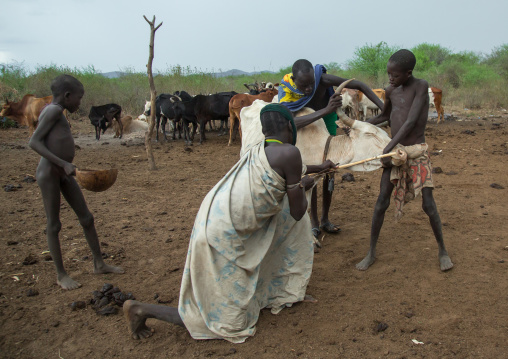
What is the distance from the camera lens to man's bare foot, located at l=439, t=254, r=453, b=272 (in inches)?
140

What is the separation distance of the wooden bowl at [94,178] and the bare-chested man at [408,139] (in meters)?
2.18

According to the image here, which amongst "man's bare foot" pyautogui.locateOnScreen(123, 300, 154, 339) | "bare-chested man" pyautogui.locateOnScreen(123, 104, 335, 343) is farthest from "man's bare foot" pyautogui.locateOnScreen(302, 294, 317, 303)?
"man's bare foot" pyautogui.locateOnScreen(123, 300, 154, 339)

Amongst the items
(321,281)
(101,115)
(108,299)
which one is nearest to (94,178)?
(108,299)

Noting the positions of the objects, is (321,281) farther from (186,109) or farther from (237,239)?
(186,109)

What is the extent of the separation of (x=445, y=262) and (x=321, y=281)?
3.43 ft

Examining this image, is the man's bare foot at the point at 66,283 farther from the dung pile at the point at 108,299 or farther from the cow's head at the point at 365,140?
the cow's head at the point at 365,140

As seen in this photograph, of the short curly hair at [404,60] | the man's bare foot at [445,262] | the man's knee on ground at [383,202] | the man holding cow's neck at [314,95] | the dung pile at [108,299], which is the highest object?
the short curly hair at [404,60]

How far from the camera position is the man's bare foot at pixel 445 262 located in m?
3.54

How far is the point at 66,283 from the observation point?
3.54m

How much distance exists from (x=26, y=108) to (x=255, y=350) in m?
11.5

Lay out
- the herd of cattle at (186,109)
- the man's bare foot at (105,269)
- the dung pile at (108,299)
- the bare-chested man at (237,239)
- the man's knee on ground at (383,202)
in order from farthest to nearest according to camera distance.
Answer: the herd of cattle at (186,109)
the man's bare foot at (105,269)
the man's knee on ground at (383,202)
the dung pile at (108,299)
the bare-chested man at (237,239)

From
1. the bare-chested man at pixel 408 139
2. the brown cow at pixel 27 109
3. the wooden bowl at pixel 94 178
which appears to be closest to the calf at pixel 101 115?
the brown cow at pixel 27 109

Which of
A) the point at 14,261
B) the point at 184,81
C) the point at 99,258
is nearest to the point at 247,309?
the point at 99,258

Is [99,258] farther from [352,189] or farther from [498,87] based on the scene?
[498,87]
